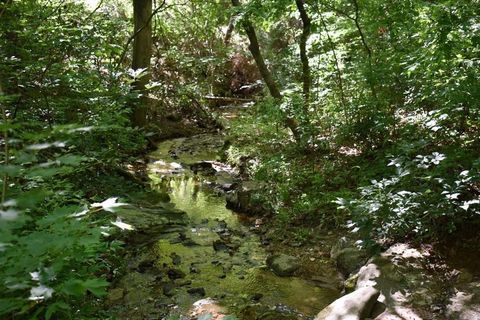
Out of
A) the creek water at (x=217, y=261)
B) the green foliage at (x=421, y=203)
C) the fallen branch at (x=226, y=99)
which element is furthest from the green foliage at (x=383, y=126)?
the fallen branch at (x=226, y=99)

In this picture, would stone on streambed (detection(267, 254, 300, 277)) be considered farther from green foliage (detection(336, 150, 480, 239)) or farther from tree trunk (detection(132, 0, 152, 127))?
tree trunk (detection(132, 0, 152, 127))

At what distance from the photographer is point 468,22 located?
Result: 413cm

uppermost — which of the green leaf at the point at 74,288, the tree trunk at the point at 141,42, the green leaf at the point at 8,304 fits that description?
the tree trunk at the point at 141,42

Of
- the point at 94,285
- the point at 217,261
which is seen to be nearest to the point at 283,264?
the point at 217,261

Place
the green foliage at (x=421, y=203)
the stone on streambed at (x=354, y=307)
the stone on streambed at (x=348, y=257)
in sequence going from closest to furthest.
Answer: the stone on streambed at (x=354, y=307) → the green foliage at (x=421, y=203) → the stone on streambed at (x=348, y=257)

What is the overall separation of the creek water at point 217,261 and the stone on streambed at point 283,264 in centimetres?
8

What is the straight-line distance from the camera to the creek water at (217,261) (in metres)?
4.36

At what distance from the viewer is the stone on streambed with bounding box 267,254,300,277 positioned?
4.99 metres

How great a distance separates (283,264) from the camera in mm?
5078

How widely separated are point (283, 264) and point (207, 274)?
0.97 m

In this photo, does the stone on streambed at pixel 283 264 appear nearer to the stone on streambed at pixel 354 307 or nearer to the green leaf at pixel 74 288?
the stone on streambed at pixel 354 307

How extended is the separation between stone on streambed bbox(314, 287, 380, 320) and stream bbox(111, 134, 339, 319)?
0.53 m

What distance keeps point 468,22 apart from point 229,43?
1395 cm

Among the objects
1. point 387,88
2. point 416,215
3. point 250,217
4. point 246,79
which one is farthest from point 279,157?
point 246,79
